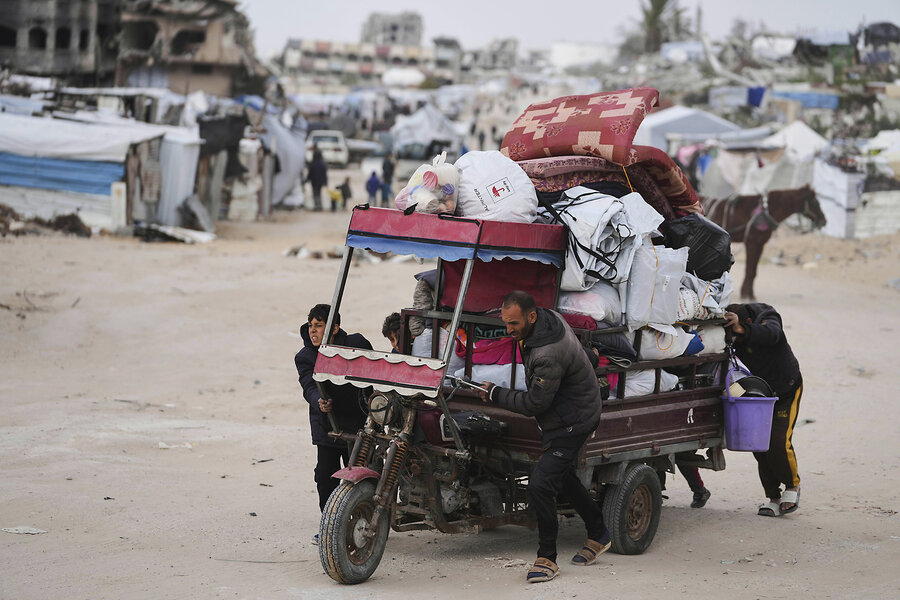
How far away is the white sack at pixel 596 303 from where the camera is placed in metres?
6.05

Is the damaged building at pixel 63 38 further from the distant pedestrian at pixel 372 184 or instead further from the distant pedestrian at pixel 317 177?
the distant pedestrian at pixel 372 184

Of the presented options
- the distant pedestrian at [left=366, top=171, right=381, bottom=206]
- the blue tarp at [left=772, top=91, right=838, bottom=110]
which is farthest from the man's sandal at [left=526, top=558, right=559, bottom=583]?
the blue tarp at [left=772, top=91, right=838, bottom=110]

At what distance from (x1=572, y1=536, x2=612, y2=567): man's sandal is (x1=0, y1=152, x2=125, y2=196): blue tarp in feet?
60.0

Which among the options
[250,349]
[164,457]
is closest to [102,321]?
[250,349]

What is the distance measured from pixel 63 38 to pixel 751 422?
1896 inches

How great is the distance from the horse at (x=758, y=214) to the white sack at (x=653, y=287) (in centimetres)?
1195

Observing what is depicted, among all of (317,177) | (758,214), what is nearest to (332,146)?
(317,177)

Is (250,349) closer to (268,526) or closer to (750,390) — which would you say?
(268,526)

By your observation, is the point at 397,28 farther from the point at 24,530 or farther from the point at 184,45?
the point at 24,530

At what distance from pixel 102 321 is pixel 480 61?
479 feet

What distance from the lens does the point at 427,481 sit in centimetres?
570

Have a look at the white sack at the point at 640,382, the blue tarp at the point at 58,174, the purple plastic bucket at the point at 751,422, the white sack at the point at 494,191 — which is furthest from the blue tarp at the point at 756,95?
the white sack at the point at 494,191

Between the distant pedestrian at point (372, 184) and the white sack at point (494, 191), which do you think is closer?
the white sack at point (494, 191)

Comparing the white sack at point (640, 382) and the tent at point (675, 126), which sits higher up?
the tent at point (675, 126)
